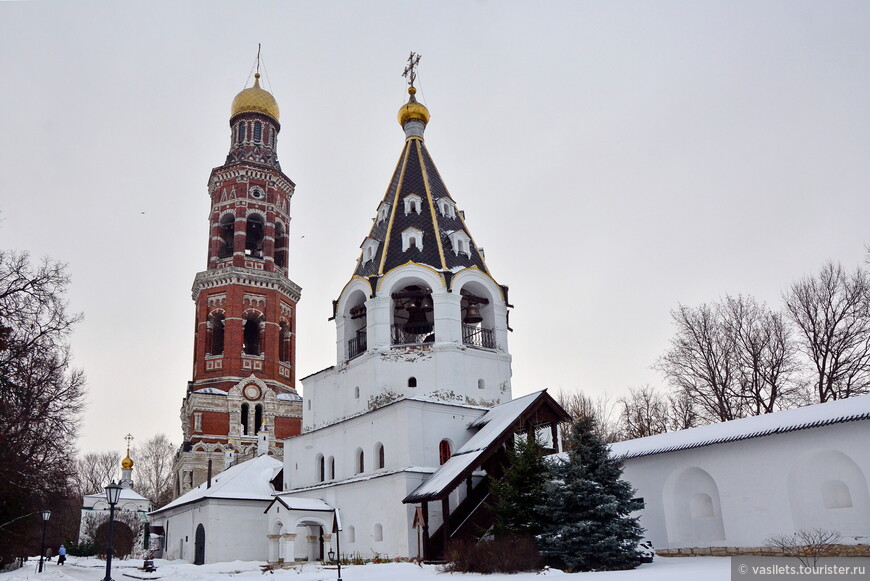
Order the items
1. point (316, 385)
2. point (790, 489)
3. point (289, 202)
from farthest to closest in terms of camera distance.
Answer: point (289, 202) → point (316, 385) → point (790, 489)

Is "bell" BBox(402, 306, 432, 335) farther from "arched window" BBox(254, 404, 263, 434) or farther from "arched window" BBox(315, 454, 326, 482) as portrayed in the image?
"arched window" BBox(254, 404, 263, 434)

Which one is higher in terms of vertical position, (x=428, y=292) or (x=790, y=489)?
(x=428, y=292)

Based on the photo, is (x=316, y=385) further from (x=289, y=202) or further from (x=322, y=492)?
(x=289, y=202)

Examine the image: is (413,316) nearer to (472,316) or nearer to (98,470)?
(472,316)

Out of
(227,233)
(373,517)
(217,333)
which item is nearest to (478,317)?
(373,517)

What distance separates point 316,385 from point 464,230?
7987mm

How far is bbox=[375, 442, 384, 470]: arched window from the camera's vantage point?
77.6 ft

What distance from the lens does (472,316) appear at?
2758cm

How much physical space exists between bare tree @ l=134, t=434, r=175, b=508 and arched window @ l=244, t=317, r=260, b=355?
34.0m

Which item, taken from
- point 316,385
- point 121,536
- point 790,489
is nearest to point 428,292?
point 316,385

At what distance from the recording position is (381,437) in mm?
23547

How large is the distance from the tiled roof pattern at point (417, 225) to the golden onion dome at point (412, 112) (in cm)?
150

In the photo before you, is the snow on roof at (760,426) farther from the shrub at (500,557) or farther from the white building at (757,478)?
the shrub at (500,557)

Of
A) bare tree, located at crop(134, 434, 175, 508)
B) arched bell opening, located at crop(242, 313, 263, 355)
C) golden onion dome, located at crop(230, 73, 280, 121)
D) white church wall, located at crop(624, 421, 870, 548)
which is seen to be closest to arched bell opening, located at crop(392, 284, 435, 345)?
white church wall, located at crop(624, 421, 870, 548)
